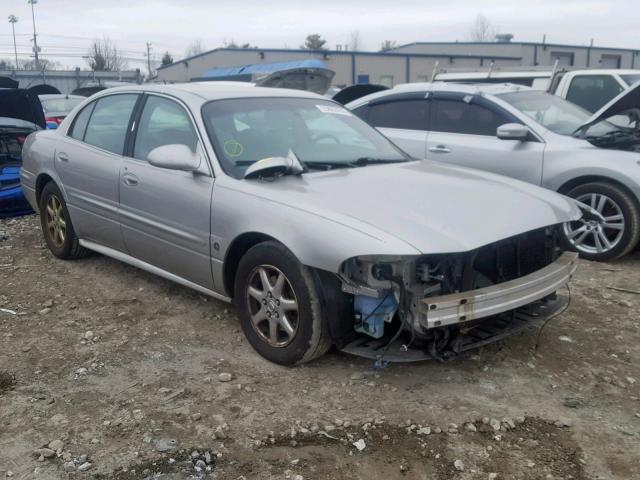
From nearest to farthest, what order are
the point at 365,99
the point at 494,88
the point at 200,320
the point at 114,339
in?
the point at 114,339, the point at 200,320, the point at 494,88, the point at 365,99

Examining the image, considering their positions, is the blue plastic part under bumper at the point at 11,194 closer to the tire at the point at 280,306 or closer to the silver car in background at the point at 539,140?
the silver car in background at the point at 539,140

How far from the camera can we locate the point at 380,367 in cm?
343

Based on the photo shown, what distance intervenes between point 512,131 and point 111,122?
3559mm

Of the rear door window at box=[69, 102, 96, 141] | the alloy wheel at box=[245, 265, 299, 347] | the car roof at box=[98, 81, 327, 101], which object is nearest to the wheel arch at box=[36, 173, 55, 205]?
the rear door window at box=[69, 102, 96, 141]

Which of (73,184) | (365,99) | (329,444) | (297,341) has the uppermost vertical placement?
(365,99)

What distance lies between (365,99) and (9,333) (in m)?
4.72

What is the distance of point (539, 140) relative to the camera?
604 cm

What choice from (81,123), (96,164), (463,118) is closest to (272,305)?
(96,164)

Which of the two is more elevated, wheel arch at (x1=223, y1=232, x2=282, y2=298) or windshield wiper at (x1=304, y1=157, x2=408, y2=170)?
windshield wiper at (x1=304, y1=157, x2=408, y2=170)

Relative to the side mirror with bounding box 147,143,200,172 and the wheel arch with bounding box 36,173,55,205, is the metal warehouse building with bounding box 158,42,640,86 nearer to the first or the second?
the wheel arch with bounding box 36,173,55,205

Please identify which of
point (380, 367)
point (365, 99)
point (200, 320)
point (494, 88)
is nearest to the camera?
point (380, 367)

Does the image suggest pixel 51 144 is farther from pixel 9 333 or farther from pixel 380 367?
pixel 380 367

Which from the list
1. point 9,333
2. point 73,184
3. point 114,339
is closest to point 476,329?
point 114,339

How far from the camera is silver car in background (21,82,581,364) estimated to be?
10.5 feet
